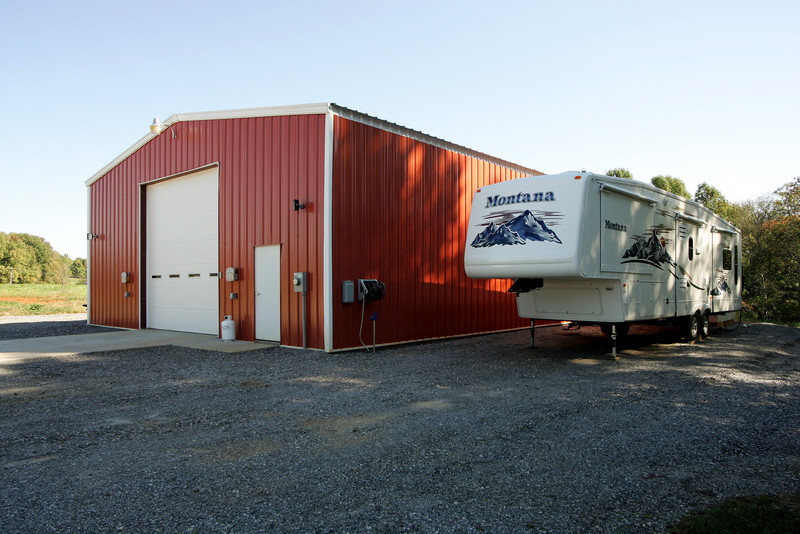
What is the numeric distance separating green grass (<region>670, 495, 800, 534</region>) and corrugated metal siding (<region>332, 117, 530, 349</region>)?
7.44 m

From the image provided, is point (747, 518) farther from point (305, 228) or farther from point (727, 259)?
point (727, 259)

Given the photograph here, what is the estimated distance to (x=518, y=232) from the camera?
8.27 metres

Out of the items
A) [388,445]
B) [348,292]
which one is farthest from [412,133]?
[388,445]

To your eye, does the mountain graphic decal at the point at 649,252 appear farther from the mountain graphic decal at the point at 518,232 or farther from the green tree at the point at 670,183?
the green tree at the point at 670,183

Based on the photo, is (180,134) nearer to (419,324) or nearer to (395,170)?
(395,170)

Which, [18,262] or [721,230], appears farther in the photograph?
[18,262]

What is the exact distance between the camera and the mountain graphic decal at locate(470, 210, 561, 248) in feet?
26.1

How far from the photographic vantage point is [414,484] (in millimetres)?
3475

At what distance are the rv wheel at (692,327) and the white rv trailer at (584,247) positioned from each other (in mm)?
952

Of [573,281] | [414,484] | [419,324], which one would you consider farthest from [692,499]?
[419,324]

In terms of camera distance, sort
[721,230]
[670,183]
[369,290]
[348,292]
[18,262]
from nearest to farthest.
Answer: [348,292], [369,290], [721,230], [670,183], [18,262]

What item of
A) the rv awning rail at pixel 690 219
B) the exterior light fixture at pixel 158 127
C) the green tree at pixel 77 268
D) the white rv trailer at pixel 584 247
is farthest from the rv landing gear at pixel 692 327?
the green tree at pixel 77 268

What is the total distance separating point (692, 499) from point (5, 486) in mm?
4520

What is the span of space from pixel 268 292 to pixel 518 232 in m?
5.51
